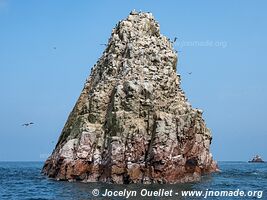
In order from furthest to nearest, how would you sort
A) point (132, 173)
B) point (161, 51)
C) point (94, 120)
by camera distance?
point (161, 51), point (94, 120), point (132, 173)

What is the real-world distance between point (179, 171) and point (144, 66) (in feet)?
55.3

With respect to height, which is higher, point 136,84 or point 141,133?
point 136,84

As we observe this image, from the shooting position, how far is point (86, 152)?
62.7 meters

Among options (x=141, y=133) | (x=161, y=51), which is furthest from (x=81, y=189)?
(x=161, y=51)

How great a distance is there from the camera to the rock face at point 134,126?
5888 cm

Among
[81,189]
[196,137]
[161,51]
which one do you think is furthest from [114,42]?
[81,189]

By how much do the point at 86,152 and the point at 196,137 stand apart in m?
17.2

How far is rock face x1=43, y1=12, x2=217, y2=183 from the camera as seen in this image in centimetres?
5888

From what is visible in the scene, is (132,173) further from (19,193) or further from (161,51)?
(161,51)

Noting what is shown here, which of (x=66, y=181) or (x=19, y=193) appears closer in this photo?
(x=19, y=193)

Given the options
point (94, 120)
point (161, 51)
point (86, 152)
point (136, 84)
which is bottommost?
point (86, 152)

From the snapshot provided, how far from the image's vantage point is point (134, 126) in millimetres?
61781

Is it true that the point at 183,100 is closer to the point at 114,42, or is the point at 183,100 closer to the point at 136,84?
the point at 136,84

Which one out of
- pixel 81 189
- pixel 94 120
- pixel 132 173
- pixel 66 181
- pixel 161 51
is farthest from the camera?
pixel 161 51
